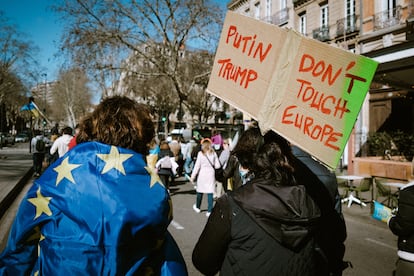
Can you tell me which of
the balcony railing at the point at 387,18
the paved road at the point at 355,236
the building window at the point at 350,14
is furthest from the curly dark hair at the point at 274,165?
the building window at the point at 350,14

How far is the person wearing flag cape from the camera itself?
1395 mm

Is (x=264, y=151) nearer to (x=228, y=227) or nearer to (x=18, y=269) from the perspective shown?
(x=228, y=227)

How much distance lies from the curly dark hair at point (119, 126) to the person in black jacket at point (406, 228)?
Answer: 1978 mm

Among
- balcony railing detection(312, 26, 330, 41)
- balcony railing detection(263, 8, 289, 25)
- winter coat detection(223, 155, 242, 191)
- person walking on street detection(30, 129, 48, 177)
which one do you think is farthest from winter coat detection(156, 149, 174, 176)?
balcony railing detection(263, 8, 289, 25)

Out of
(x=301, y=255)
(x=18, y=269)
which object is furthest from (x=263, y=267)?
(x=18, y=269)

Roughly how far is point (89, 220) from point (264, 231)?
2.71 ft

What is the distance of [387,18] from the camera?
17.4 metres

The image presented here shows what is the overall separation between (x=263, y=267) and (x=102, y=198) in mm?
866

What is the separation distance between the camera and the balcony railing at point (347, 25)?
19744 mm

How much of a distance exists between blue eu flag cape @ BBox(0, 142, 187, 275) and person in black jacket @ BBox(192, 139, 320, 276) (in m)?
0.33

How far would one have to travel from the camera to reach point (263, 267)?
5.42 feet

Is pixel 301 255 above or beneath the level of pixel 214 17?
beneath

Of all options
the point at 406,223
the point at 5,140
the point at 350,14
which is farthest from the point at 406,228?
the point at 5,140

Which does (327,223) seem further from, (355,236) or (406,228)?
(355,236)
